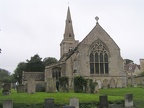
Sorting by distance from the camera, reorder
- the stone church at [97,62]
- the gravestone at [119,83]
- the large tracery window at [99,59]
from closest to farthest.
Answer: the stone church at [97,62], the gravestone at [119,83], the large tracery window at [99,59]

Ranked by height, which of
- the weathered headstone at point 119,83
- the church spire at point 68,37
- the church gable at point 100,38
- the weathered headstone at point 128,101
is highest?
the church spire at point 68,37

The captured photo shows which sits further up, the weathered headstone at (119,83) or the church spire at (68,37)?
the church spire at (68,37)

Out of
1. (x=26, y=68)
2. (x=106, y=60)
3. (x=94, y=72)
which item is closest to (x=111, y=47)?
(x=106, y=60)

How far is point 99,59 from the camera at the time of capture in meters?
50.6

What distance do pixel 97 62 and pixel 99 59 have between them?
2.49 ft

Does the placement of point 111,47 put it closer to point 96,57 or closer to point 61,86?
point 96,57

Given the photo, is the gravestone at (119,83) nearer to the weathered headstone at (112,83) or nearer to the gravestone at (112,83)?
the weathered headstone at (112,83)

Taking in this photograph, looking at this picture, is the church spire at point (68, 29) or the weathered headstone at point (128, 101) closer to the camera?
the weathered headstone at point (128, 101)

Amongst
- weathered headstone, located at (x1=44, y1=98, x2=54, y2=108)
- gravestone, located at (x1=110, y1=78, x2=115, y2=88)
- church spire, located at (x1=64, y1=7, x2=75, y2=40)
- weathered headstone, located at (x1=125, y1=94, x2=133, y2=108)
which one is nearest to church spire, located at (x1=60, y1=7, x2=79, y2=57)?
church spire, located at (x1=64, y1=7, x2=75, y2=40)

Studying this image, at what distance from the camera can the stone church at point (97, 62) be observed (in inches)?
1946

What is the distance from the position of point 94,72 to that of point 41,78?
41.6 feet

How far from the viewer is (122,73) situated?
51.1m

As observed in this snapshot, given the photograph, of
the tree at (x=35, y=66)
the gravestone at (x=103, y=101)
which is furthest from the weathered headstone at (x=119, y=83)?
the tree at (x=35, y=66)

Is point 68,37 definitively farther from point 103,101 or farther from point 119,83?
point 103,101
